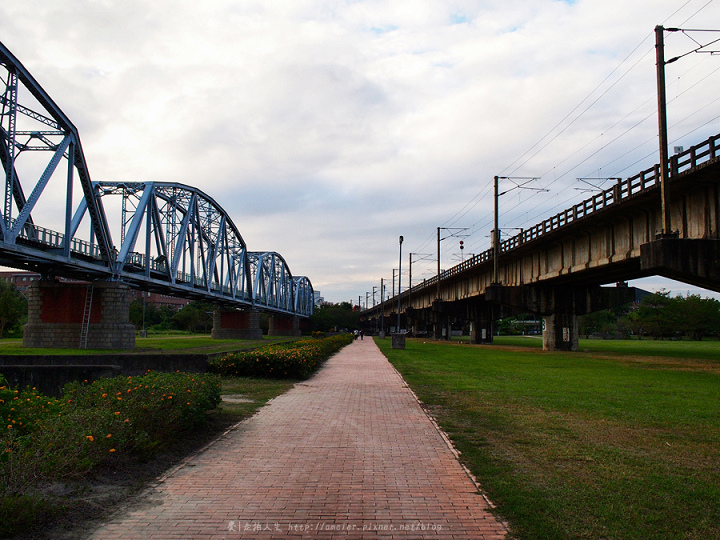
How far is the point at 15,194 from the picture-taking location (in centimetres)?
3044

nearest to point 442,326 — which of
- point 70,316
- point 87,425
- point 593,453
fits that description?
point 70,316

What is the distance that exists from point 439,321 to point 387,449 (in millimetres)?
69407

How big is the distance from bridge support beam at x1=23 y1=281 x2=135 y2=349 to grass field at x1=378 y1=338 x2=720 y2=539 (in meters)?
26.7

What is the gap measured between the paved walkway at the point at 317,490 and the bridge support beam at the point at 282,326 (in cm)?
10181

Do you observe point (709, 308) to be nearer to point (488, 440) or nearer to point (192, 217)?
point (192, 217)

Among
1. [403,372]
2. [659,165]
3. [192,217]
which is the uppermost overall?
[192,217]

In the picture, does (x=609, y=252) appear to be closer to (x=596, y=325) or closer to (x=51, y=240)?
(x=51, y=240)

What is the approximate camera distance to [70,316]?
34.8m

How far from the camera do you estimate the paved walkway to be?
4.53m

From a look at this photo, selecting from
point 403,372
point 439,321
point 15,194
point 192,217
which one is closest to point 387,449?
point 403,372

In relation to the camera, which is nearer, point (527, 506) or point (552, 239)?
point (527, 506)

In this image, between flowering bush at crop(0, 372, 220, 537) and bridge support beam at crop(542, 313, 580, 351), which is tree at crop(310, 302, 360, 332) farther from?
flowering bush at crop(0, 372, 220, 537)

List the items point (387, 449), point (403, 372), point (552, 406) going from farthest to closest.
A: point (403, 372), point (552, 406), point (387, 449)

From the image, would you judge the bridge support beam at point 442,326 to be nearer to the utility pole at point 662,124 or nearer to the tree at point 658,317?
the tree at point 658,317
